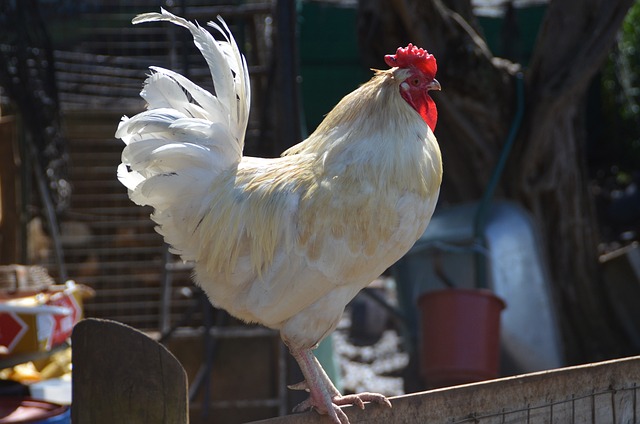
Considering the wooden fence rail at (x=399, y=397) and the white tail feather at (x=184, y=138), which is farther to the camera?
the white tail feather at (x=184, y=138)

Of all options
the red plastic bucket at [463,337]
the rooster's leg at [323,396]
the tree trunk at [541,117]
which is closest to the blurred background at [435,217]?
the tree trunk at [541,117]

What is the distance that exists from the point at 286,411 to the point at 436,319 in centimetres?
119

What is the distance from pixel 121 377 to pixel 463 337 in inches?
125

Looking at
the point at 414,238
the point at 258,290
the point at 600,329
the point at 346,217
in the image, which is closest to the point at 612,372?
the point at 414,238

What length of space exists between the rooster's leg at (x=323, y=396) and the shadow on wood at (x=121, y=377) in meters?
0.96

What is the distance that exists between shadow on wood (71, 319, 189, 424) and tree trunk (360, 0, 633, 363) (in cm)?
441

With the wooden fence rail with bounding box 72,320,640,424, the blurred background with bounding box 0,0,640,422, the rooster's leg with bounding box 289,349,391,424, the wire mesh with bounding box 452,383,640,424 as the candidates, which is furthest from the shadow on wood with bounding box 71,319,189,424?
the blurred background with bounding box 0,0,640,422

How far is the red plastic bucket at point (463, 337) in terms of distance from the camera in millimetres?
4812

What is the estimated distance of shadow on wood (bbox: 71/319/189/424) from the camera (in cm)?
199

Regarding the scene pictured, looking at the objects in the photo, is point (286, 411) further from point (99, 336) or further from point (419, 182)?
point (99, 336)

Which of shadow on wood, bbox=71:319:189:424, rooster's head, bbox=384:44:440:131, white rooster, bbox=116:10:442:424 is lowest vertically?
shadow on wood, bbox=71:319:189:424

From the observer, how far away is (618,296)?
22.5ft

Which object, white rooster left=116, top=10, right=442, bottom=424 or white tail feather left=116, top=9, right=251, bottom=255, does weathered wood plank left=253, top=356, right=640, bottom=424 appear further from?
white tail feather left=116, top=9, right=251, bottom=255

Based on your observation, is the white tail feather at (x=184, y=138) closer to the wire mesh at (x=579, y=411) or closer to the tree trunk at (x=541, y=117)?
the wire mesh at (x=579, y=411)
